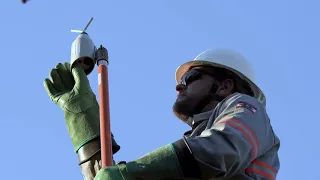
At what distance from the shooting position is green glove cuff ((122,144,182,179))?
626 centimetres

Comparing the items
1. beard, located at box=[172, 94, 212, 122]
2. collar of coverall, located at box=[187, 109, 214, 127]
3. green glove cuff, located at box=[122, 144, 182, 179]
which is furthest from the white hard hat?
green glove cuff, located at box=[122, 144, 182, 179]

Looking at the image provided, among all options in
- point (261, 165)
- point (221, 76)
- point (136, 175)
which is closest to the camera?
point (136, 175)

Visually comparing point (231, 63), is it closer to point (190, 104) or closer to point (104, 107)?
point (190, 104)

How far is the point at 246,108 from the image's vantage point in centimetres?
691

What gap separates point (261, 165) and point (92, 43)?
96.9 inches

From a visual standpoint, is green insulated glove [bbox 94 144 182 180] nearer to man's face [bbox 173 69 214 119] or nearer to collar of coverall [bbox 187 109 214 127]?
collar of coverall [bbox 187 109 214 127]

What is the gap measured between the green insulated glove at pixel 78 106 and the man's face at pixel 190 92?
3.78ft

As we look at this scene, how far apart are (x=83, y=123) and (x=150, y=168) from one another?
272cm

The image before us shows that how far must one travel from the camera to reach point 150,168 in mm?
6273

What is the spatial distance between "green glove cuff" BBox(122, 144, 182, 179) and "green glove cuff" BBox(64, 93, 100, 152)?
251 cm

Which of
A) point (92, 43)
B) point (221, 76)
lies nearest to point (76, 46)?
point (92, 43)

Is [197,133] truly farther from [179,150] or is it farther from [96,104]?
[96,104]

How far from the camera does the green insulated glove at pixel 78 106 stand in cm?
885

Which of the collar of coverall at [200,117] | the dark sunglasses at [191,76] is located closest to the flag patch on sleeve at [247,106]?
the collar of coverall at [200,117]
